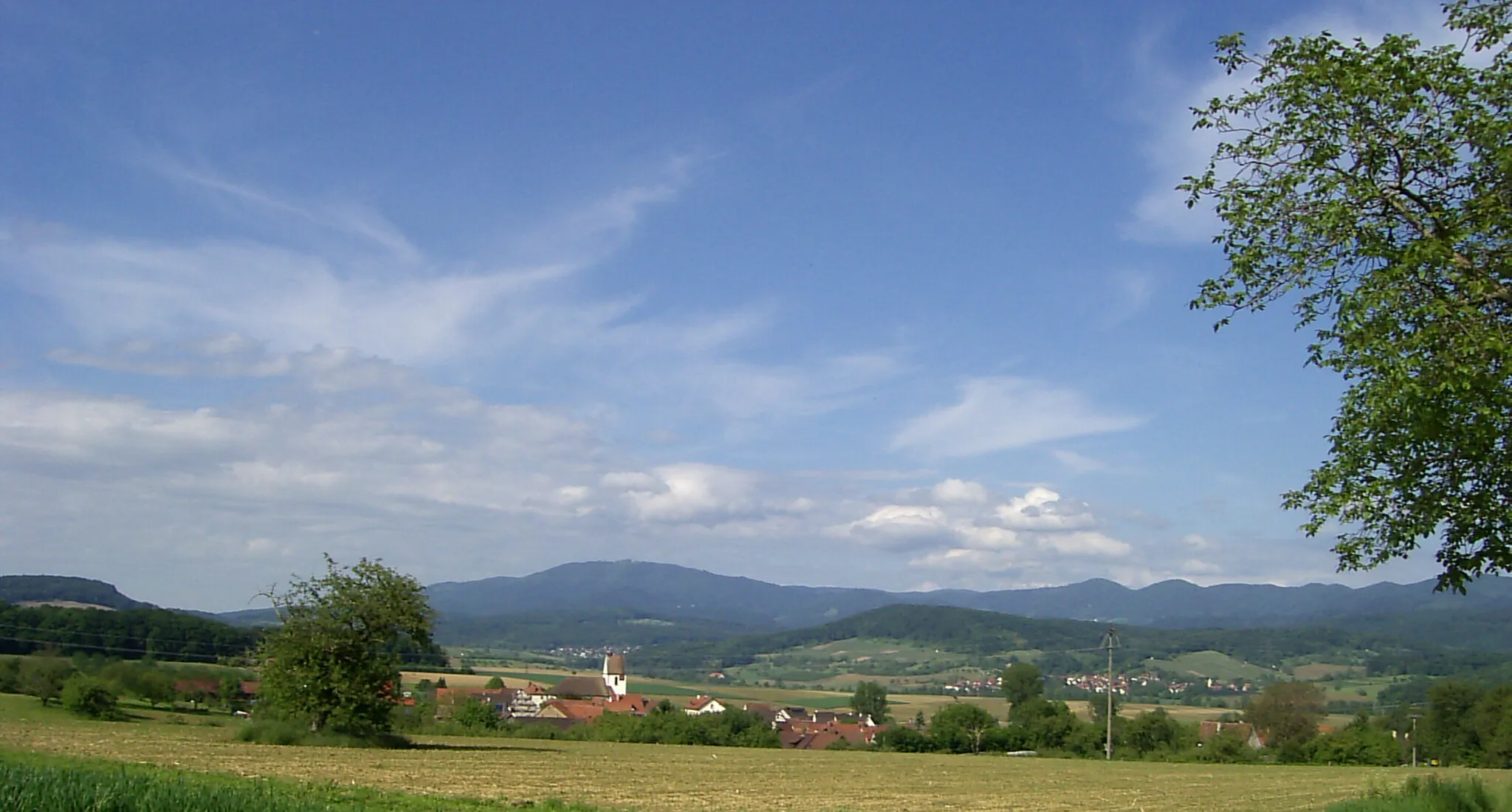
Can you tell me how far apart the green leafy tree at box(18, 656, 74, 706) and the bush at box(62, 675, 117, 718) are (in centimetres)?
128

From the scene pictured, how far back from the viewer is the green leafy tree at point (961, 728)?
280 ft

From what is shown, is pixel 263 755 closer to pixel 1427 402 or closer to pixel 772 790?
pixel 772 790

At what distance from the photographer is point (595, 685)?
6181 inches

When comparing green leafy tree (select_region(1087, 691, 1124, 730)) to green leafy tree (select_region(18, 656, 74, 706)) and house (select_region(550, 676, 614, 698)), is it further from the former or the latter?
green leafy tree (select_region(18, 656, 74, 706))

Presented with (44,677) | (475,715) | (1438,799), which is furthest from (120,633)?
(1438,799)

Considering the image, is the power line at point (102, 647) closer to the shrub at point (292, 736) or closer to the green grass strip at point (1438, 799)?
the shrub at point (292, 736)

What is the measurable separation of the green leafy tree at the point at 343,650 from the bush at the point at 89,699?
19581 mm

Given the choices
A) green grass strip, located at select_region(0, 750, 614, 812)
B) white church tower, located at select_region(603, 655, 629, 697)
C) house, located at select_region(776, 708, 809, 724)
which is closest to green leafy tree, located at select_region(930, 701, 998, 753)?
house, located at select_region(776, 708, 809, 724)

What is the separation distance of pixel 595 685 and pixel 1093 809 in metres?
135

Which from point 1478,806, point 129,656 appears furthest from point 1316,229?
point 129,656

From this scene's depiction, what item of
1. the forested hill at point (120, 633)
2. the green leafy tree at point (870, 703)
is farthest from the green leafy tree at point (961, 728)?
the forested hill at point (120, 633)

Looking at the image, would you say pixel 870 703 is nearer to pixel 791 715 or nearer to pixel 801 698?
pixel 791 715

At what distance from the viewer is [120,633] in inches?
3083

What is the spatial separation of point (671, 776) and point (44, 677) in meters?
39.0
